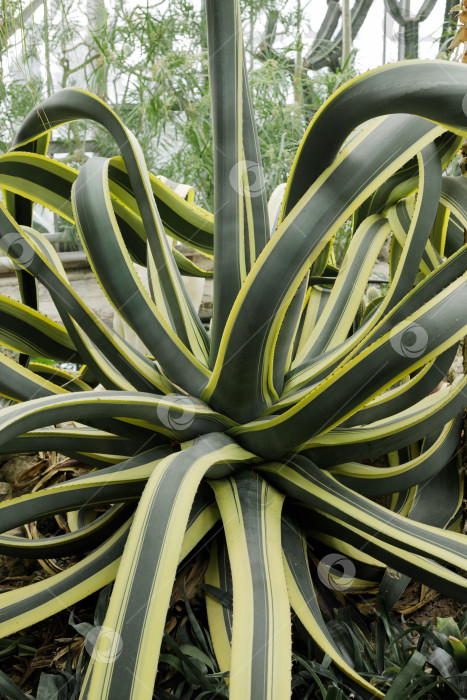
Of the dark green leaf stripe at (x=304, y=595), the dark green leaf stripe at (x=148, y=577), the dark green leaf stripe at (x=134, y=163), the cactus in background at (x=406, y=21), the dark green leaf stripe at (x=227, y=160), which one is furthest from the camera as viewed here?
the cactus in background at (x=406, y=21)

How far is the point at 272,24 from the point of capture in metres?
3.33

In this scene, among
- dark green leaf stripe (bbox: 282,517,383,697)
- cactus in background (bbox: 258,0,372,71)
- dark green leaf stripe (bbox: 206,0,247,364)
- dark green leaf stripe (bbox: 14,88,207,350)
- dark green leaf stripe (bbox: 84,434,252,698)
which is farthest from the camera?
cactus in background (bbox: 258,0,372,71)

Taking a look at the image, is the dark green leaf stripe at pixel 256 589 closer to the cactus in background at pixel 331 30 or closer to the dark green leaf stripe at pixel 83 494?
the dark green leaf stripe at pixel 83 494

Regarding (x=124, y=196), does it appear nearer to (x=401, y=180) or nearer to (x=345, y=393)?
(x=401, y=180)

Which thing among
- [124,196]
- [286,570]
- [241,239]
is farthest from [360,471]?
[124,196]

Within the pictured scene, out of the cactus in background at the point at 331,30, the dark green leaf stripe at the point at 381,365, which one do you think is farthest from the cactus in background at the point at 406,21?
the dark green leaf stripe at the point at 381,365

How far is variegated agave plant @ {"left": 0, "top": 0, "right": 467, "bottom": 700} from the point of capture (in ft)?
1.46

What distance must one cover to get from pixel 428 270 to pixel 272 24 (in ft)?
9.97

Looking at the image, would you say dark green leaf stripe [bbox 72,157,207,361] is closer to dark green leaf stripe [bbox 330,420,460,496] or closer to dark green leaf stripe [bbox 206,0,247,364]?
dark green leaf stripe [bbox 206,0,247,364]

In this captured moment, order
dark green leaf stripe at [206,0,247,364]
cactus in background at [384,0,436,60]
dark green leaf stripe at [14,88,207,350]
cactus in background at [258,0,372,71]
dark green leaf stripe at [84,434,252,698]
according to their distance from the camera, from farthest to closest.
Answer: cactus in background at [258,0,372,71] → cactus in background at [384,0,436,60] → dark green leaf stripe at [14,88,207,350] → dark green leaf stripe at [206,0,247,364] → dark green leaf stripe at [84,434,252,698]

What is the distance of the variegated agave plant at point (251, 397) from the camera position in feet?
1.46

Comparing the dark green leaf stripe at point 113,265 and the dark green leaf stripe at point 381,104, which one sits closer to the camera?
the dark green leaf stripe at point 381,104

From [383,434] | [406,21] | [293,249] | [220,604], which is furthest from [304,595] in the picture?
[406,21]

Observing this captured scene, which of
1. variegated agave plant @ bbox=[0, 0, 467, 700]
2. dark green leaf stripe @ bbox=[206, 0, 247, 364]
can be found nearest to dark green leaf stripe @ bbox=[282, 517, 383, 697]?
variegated agave plant @ bbox=[0, 0, 467, 700]
